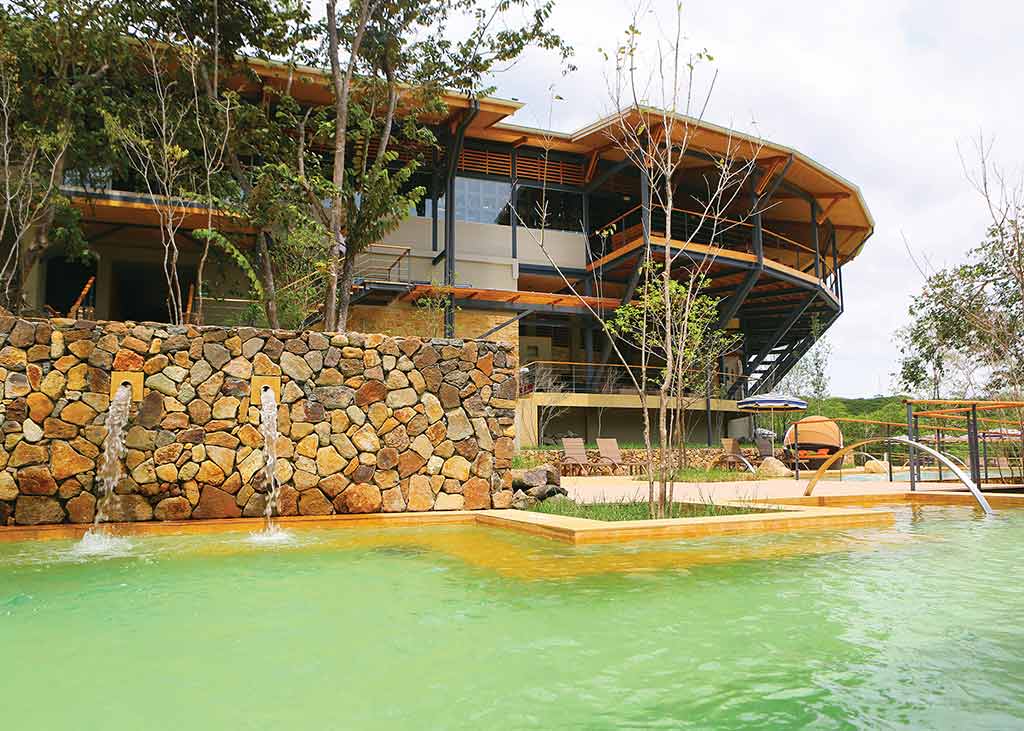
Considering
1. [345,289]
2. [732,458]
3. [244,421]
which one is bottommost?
[732,458]

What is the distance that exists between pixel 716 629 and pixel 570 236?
67.4 feet

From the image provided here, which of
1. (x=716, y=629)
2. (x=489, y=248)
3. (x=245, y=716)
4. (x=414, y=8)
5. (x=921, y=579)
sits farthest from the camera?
(x=489, y=248)

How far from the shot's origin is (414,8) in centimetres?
1374

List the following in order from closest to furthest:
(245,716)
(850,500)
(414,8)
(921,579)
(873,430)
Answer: (245,716) < (921,579) < (850,500) < (414,8) < (873,430)

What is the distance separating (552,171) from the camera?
911 inches

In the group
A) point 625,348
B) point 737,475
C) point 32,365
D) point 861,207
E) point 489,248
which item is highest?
point 861,207

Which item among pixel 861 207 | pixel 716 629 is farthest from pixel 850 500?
pixel 861 207

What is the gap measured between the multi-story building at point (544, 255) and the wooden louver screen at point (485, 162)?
34mm

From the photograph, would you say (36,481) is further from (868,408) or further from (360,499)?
(868,408)

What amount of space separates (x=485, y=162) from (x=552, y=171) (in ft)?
7.05

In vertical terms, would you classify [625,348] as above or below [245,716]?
above

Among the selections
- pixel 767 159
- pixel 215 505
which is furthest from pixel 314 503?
pixel 767 159

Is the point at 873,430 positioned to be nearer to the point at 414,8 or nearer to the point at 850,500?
the point at 850,500

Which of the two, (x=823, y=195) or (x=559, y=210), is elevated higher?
(x=823, y=195)
